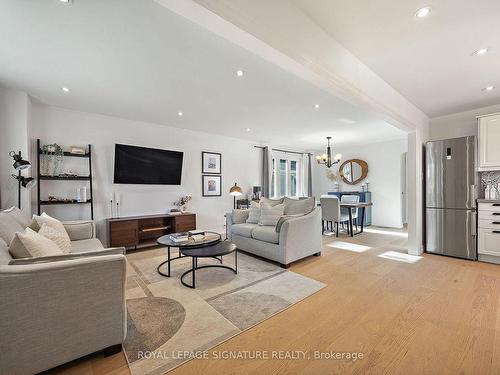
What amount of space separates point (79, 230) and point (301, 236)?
3.09 meters

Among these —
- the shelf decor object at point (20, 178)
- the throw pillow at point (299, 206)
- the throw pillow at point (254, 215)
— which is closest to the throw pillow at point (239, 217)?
the throw pillow at point (254, 215)

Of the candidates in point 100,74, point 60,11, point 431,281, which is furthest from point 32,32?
point 431,281

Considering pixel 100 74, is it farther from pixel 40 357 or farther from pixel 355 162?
pixel 355 162

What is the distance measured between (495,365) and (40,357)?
2.81m

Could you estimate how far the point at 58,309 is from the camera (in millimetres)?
1338

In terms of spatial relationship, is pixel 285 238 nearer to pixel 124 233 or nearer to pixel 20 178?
pixel 124 233

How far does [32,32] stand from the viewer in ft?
6.26

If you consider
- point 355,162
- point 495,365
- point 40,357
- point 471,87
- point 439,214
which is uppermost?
point 471,87

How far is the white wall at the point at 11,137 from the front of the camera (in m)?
3.05

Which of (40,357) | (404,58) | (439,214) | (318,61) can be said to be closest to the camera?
(40,357)

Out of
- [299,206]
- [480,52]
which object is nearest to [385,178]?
[299,206]

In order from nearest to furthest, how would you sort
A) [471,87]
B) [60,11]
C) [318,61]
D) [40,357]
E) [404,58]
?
[40,357] < [60,11] < [318,61] < [404,58] < [471,87]

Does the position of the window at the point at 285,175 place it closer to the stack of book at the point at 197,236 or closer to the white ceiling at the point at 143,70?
the white ceiling at the point at 143,70

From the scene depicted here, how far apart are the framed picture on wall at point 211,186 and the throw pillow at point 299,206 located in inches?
87.4
